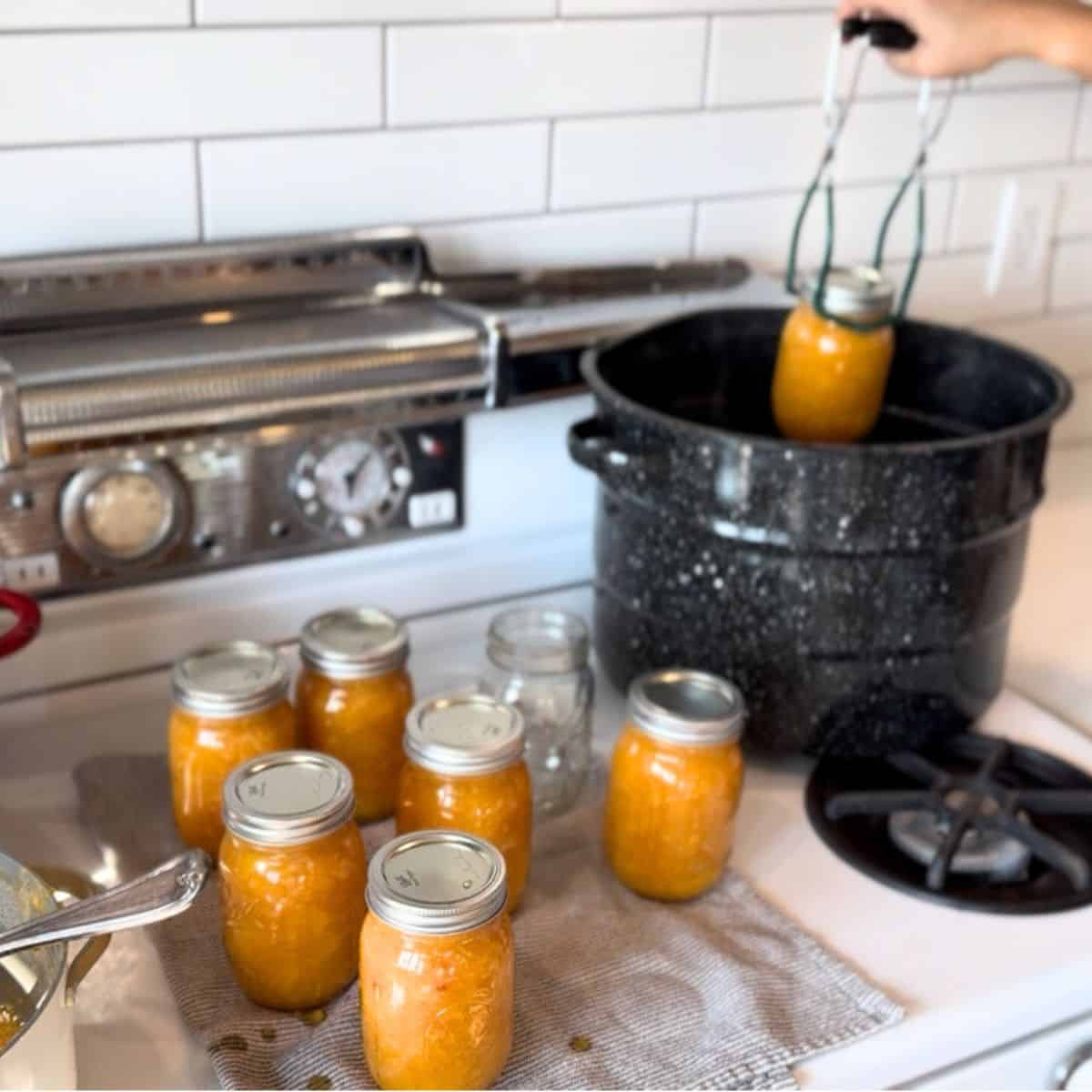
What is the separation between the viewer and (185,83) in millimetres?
879

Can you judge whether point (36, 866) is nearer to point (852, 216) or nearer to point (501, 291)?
point (501, 291)

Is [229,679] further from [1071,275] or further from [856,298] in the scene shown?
[1071,275]

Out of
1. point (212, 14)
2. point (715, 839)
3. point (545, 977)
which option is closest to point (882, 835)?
point (715, 839)

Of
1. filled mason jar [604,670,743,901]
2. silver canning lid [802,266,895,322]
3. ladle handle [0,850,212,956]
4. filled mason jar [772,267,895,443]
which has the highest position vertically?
silver canning lid [802,266,895,322]

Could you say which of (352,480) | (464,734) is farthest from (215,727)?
(352,480)

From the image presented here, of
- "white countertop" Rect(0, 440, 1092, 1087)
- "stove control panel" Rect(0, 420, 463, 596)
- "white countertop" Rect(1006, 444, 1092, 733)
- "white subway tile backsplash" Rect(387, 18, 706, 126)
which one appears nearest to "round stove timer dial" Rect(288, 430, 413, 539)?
"stove control panel" Rect(0, 420, 463, 596)

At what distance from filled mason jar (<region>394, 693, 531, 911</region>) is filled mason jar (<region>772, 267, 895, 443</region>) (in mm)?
309

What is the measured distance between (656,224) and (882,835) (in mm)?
484

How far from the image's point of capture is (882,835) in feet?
2.85

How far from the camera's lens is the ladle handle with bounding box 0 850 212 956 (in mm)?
588

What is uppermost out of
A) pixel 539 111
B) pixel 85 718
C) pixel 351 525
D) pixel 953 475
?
pixel 539 111

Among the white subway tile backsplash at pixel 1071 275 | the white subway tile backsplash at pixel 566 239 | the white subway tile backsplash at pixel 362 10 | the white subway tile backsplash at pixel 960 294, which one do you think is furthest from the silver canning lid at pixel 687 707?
the white subway tile backsplash at pixel 1071 275

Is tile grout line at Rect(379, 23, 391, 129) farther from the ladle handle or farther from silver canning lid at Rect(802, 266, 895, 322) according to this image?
the ladle handle

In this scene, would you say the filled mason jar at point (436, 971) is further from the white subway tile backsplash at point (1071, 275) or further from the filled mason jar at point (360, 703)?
the white subway tile backsplash at point (1071, 275)
